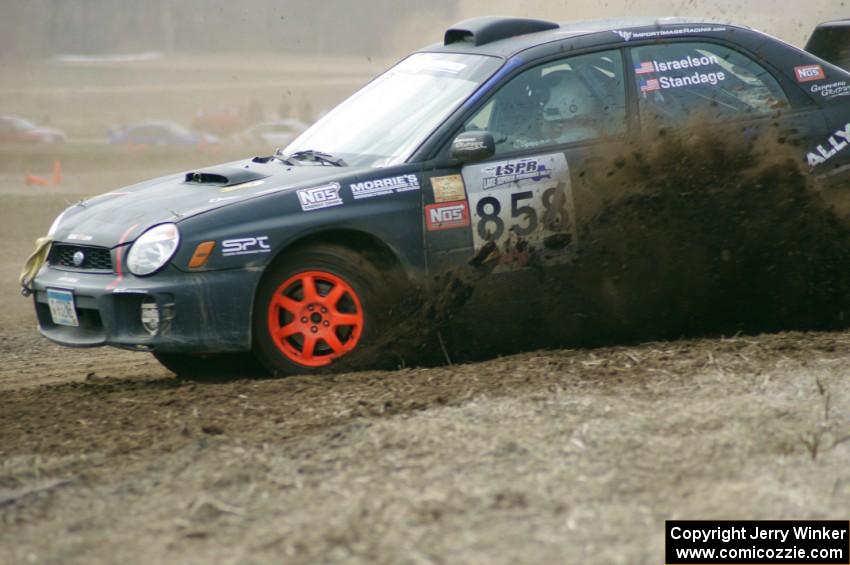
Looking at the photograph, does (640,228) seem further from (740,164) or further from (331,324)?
(331,324)

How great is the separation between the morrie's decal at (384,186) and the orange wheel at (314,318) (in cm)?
45

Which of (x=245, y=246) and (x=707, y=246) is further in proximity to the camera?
(x=707, y=246)

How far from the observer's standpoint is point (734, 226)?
6387 millimetres

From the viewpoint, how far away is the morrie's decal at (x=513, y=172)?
19.9ft

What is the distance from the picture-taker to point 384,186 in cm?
599

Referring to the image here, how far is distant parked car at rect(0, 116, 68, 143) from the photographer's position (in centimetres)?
2394

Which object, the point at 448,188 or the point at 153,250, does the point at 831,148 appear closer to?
the point at 448,188

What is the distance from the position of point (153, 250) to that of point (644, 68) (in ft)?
9.24

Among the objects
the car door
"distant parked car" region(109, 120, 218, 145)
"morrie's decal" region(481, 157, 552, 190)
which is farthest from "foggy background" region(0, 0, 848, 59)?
"morrie's decal" region(481, 157, 552, 190)

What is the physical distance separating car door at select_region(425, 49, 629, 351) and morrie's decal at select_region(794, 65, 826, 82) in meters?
1.13

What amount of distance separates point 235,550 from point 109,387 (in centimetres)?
269

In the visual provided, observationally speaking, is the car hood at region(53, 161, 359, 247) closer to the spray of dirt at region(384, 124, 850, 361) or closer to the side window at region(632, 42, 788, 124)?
the spray of dirt at region(384, 124, 850, 361)

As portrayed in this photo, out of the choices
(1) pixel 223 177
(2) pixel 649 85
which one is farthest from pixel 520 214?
(1) pixel 223 177

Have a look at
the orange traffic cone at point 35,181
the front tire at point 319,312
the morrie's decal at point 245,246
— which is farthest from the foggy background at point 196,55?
the morrie's decal at point 245,246
